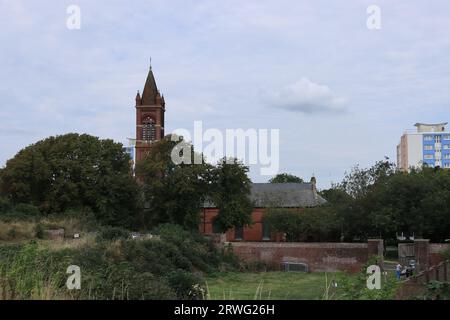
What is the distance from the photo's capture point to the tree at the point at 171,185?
142 feet

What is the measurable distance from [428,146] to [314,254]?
265 feet

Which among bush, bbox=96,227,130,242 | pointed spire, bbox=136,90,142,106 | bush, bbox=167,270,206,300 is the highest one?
pointed spire, bbox=136,90,142,106

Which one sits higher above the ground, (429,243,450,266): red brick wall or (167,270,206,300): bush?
(167,270,206,300): bush

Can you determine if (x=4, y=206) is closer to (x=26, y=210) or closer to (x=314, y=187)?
(x=26, y=210)

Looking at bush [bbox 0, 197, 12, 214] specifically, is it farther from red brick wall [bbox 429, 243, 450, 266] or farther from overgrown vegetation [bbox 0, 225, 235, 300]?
red brick wall [bbox 429, 243, 450, 266]

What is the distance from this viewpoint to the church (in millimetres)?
59091

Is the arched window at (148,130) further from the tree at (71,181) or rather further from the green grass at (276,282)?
the green grass at (276,282)

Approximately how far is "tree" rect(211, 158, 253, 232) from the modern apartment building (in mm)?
70356

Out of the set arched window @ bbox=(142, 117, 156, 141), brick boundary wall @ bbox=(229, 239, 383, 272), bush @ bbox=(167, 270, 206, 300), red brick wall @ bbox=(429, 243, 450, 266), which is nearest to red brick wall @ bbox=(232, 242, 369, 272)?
brick boundary wall @ bbox=(229, 239, 383, 272)

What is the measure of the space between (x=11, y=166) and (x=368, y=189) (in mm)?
29295

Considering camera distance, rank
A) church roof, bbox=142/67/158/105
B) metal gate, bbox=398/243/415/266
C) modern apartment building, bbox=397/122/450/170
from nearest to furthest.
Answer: metal gate, bbox=398/243/415/266 < church roof, bbox=142/67/158/105 < modern apartment building, bbox=397/122/450/170

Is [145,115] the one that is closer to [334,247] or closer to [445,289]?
[334,247]

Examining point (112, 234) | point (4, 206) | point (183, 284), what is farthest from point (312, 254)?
point (183, 284)

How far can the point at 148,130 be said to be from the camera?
6738 cm
